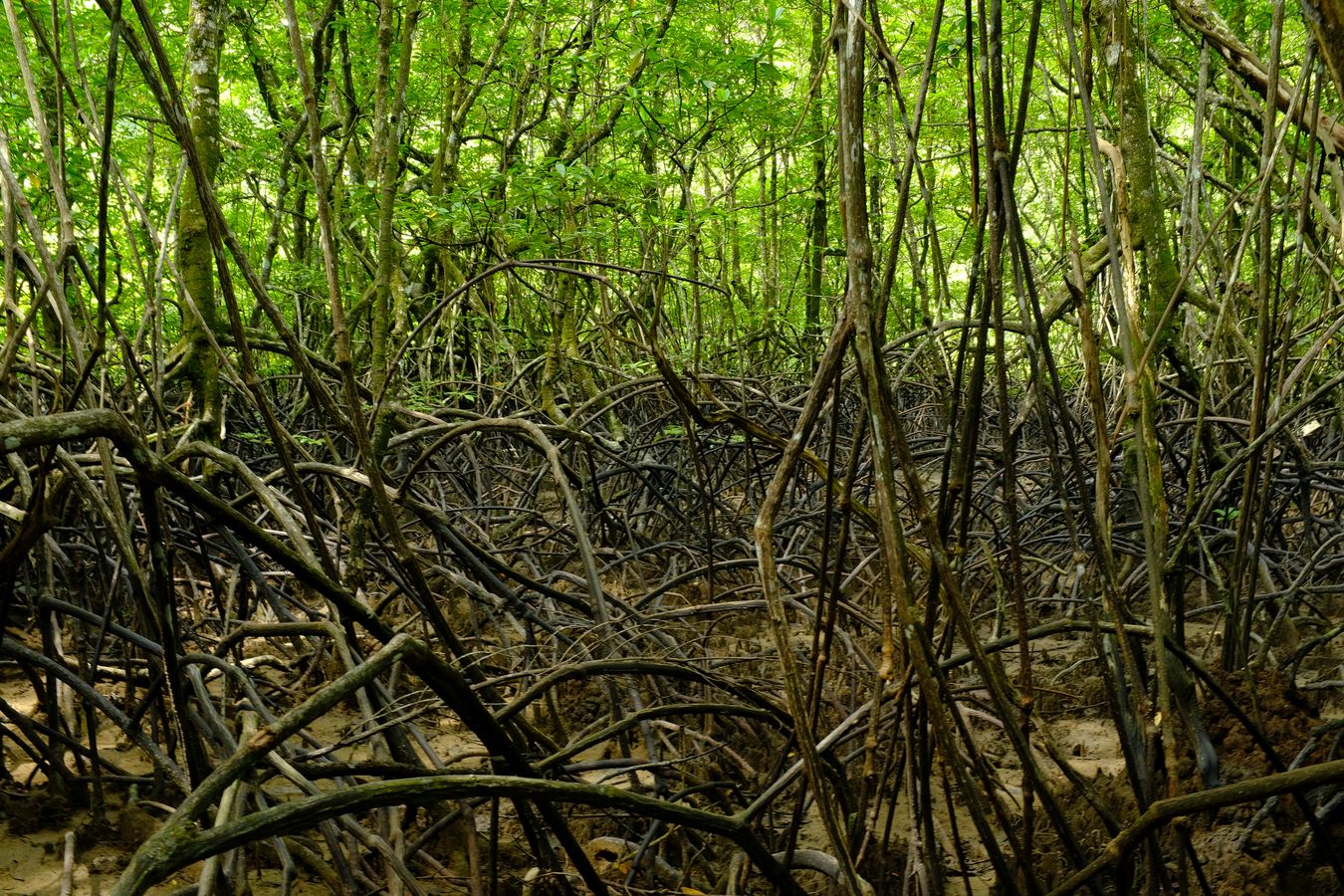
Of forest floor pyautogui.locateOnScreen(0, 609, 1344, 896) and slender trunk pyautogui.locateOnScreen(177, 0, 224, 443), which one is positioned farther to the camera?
slender trunk pyautogui.locateOnScreen(177, 0, 224, 443)

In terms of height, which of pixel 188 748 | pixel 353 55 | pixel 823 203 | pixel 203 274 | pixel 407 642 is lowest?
pixel 188 748

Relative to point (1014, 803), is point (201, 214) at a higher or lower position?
higher

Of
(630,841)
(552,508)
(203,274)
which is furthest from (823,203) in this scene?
(630,841)

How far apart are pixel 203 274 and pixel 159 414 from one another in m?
1.90

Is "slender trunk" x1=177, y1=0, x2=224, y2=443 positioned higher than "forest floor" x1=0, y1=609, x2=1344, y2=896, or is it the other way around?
"slender trunk" x1=177, y1=0, x2=224, y2=443

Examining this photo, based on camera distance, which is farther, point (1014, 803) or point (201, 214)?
point (201, 214)

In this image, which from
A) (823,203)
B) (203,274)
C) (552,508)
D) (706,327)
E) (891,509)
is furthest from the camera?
(706,327)

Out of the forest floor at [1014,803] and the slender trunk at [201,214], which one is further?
the slender trunk at [201,214]

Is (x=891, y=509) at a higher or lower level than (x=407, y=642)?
higher

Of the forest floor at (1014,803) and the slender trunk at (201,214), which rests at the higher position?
the slender trunk at (201,214)

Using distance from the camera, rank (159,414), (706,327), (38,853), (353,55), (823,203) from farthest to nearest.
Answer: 1. (706,327)
2. (823,203)
3. (353,55)
4. (38,853)
5. (159,414)

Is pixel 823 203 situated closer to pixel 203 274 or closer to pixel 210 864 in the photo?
pixel 203 274

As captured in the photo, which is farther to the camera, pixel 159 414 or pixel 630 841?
pixel 630 841

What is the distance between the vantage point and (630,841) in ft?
7.11
